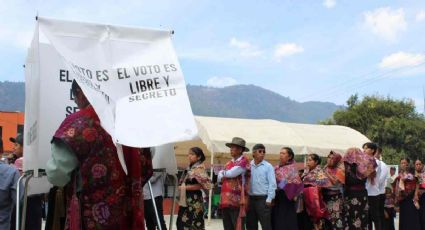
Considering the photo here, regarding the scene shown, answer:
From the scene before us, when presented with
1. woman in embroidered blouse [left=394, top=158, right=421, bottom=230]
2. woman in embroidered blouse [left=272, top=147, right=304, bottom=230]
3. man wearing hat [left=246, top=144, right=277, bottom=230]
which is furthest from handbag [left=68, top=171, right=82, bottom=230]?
woman in embroidered blouse [left=394, top=158, right=421, bottom=230]

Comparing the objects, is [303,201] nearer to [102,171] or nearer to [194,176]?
[194,176]

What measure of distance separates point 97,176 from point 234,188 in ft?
17.0

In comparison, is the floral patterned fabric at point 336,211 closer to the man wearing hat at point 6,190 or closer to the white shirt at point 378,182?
the white shirt at point 378,182

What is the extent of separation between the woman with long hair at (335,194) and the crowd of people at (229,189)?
17 mm

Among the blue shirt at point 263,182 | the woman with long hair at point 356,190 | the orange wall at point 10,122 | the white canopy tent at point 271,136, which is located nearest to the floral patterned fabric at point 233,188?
the blue shirt at point 263,182

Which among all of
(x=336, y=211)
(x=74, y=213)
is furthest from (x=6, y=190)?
(x=336, y=211)

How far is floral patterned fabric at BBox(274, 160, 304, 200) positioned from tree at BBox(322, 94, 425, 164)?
24.6 metres

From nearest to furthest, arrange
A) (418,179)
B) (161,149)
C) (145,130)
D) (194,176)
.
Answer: (145,130) < (161,149) < (194,176) < (418,179)

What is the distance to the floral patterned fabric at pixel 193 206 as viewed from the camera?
863 centimetres

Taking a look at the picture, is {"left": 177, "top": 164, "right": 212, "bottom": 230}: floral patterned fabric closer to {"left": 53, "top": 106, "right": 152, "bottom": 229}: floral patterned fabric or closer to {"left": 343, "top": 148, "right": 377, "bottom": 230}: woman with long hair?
{"left": 343, "top": 148, "right": 377, "bottom": 230}: woman with long hair

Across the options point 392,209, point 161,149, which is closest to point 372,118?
point 392,209

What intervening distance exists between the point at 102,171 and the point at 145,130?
1.64 feet

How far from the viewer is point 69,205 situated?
396 centimetres

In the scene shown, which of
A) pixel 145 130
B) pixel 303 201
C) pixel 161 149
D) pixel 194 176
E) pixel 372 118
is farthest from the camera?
pixel 372 118
